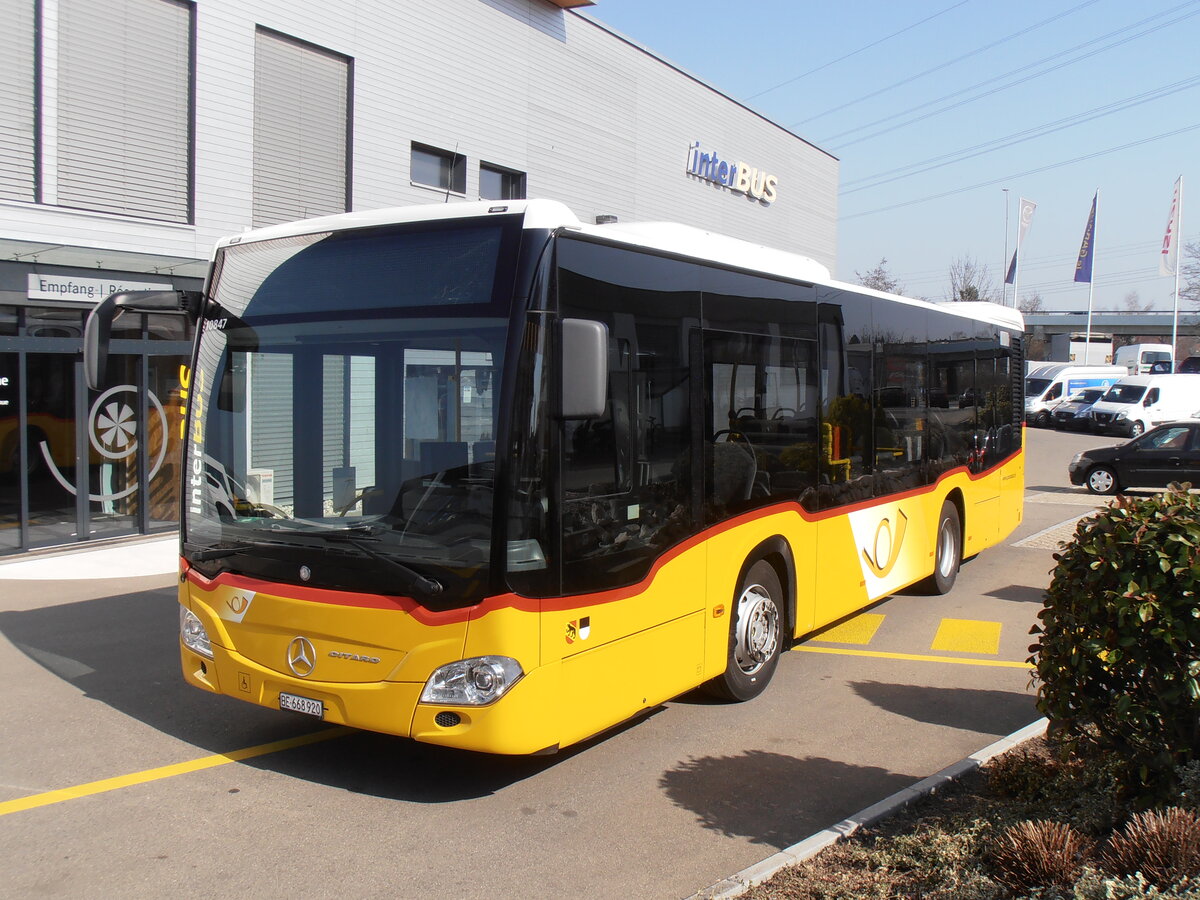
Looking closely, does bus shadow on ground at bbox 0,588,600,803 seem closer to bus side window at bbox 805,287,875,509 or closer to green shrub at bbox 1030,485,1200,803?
bus side window at bbox 805,287,875,509

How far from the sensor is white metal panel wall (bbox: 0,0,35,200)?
12133 millimetres

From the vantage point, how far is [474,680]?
4.77 m

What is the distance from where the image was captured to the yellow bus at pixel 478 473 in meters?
4.79

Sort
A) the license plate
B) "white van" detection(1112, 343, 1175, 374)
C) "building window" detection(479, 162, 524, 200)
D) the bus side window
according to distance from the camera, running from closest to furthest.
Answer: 1. the license plate
2. the bus side window
3. "building window" detection(479, 162, 524, 200)
4. "white van" detection(1112, 343, 1175, 374)

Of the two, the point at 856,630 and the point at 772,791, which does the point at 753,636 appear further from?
the point at 856,630

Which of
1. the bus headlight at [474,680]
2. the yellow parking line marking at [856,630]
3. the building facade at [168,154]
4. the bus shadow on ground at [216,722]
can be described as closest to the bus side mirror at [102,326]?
the bus shadow on ground at [216,722]

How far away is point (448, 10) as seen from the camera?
704 inches

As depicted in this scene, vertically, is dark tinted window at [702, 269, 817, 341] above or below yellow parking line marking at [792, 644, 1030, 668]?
above

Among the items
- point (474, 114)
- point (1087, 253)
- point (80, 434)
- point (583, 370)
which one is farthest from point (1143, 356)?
point (583, 370)

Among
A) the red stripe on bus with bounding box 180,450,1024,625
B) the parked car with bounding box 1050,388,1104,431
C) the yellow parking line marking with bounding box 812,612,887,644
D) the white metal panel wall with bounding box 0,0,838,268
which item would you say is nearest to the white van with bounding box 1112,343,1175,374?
the parked car with bounding box 1050,388,1104,431

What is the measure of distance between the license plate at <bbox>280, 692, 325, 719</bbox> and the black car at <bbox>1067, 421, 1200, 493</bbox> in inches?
786

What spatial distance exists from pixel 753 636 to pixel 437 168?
1351cm

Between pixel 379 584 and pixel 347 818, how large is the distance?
1168mm

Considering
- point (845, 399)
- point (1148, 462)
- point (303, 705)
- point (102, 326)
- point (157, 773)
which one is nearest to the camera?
point (303, 705)
